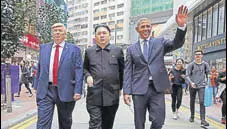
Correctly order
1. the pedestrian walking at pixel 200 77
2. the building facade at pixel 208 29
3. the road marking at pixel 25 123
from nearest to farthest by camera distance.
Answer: the road marking at pixel 25 123, the pedestrian walking at pixel 200 77, the building facade at pixel 208 29

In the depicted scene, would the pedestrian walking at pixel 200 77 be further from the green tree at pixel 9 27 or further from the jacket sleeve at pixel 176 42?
the green tree at pixel 9 27

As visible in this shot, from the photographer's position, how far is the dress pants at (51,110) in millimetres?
5254

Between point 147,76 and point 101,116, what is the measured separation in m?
0.87

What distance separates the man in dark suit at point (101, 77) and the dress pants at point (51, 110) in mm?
319

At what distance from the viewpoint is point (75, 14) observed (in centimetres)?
13825

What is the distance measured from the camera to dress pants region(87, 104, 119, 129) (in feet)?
17.4

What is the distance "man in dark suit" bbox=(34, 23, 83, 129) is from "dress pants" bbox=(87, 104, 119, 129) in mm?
269

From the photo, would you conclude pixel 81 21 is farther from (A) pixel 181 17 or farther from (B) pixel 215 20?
(A) pixel 181 17

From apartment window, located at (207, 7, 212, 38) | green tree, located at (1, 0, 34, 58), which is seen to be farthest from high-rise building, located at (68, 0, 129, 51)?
green tree, located at (1, 0, 34, 58)

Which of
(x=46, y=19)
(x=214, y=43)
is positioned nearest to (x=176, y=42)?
(x=46, y=19)

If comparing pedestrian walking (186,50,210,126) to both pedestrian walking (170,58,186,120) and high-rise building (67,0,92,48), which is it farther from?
high-rise building (67,0,92,48)

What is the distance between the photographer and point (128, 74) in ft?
17.5

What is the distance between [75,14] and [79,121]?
130841mm

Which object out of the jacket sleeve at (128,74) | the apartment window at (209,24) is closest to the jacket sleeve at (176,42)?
the jacket sleeve at (128,74)
